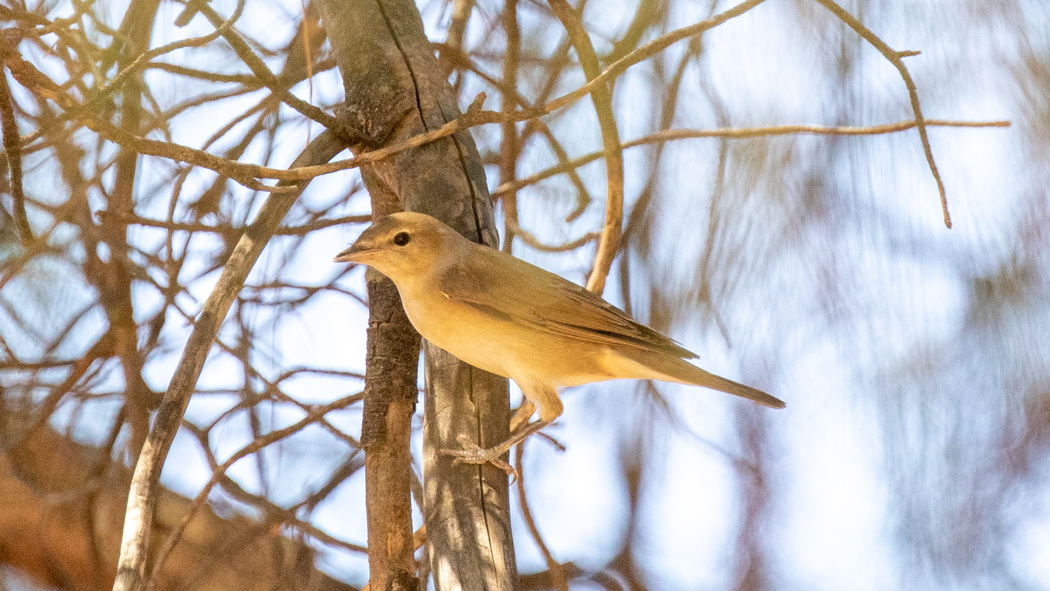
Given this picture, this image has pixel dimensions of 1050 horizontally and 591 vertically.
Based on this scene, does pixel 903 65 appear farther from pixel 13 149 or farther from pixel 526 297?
pixel 13 149

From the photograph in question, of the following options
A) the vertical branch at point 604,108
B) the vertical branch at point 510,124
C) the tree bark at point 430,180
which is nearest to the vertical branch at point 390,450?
the tree bark at point 430,180

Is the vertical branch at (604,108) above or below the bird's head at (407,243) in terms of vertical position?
below

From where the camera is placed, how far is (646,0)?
47.7 inches

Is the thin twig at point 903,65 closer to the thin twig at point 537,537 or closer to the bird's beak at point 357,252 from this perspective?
the bird's beak at point 357,252

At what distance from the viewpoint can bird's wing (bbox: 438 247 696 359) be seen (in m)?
1.97

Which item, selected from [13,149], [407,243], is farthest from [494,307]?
[13,149]

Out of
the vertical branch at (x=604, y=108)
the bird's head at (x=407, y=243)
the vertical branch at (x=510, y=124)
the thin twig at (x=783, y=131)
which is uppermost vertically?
the vertical branch at (x=510, y=124)

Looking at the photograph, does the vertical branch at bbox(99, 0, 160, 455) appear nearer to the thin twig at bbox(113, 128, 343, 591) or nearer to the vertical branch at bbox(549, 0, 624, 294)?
the thin twig at bbox(113, 128, 343, 591)

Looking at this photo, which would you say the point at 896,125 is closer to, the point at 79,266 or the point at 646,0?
the point at 646,0

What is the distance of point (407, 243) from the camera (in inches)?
79.4

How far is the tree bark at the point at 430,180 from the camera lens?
1838 mm

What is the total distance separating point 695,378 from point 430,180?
0.99m

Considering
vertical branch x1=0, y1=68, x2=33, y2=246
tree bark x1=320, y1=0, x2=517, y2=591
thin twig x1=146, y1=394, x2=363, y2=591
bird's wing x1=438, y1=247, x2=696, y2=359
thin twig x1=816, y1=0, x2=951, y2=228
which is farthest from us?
thin twig x1=146, y1=394, x2=363, y2=591

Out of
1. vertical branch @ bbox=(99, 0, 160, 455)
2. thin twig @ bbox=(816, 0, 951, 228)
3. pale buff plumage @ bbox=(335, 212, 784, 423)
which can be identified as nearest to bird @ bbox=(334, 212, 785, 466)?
pale buff plumage @ bbox=(335, 212, 784, 423)
